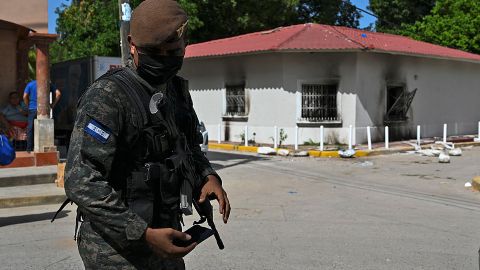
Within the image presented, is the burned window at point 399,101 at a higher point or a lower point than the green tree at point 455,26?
lower

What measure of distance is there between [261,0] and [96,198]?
26.3 m

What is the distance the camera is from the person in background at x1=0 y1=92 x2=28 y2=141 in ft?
36.5

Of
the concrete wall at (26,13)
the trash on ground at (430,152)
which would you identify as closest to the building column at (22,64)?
the concrete wall at (26,13)

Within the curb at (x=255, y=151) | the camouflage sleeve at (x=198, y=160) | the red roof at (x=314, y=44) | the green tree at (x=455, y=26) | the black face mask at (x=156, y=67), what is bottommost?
the curb at (x=255, y=151)

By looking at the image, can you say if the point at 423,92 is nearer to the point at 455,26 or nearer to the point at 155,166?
the point at 455,26

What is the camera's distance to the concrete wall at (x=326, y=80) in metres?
16.9

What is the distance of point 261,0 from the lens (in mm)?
27031

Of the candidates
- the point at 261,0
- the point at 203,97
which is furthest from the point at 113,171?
the point at 261,0

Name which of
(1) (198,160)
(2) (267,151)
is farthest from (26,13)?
(1) (198,160)

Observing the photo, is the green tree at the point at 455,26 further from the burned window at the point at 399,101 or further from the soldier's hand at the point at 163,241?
the soldier's hand at the point at 163,241

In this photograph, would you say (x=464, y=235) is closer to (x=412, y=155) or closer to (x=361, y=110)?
(x=412, y=155)

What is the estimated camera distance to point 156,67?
202cm

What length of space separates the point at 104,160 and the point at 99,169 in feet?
0.13

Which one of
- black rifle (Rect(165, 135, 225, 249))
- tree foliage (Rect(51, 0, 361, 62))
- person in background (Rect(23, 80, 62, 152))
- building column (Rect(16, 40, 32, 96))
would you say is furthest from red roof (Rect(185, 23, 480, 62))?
black rifle (Rect(165, 135, 225, 249))
